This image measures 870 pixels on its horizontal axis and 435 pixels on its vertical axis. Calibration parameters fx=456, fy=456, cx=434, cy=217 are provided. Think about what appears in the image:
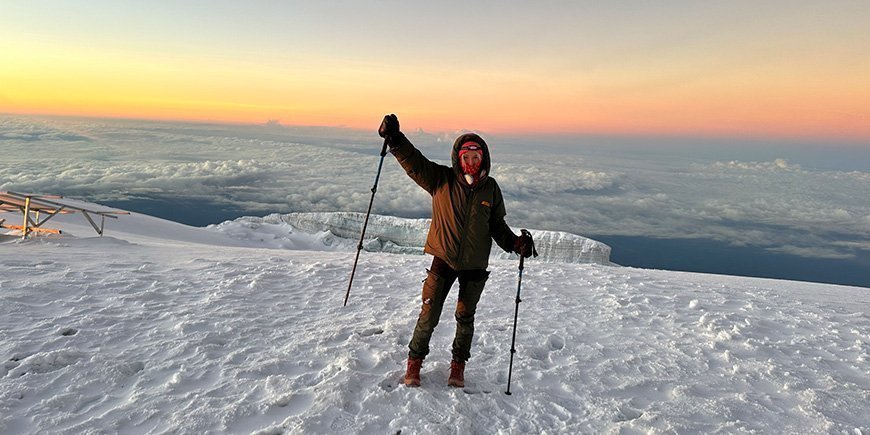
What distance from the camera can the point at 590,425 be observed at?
14.4 feet

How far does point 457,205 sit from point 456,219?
0.14 metres

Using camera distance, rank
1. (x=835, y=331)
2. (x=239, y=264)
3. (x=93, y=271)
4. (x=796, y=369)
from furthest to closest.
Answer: (x=239, y=264) → (x=93, y=271) → (x=835, y=331) → (x=796, y=369)

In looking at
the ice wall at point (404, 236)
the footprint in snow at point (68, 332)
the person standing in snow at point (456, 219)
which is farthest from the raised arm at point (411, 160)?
the ice wall at point (404, 236)

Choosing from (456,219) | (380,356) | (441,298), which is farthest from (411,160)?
(380,356)

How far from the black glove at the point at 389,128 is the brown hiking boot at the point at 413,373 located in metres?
2.31

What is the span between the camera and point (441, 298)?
182 inches

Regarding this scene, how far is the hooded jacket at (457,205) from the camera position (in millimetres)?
4508

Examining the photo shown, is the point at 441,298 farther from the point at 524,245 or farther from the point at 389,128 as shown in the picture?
the point at 389,128

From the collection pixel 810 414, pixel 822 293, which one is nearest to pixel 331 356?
pixel 810 414

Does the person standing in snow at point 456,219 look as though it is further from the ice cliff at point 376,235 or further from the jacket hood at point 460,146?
the ice cliff at point 376,235

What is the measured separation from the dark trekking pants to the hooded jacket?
0.13m

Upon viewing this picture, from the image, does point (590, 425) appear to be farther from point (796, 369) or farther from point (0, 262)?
point (0, 262)

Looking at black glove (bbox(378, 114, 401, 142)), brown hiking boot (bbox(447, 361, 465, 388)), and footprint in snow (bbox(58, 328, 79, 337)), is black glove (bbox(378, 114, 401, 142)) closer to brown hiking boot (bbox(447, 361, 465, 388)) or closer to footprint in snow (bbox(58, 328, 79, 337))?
brown hiking boot (bbox(447, 361, 465, 388))

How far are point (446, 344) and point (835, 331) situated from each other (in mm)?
7103
